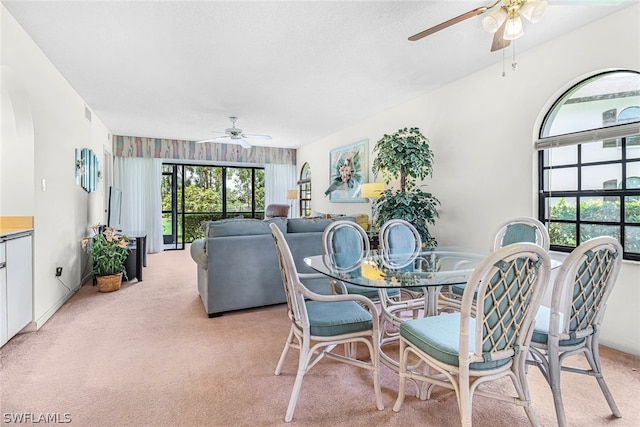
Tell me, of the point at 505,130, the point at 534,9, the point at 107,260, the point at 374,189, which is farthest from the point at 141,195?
the point at 534,9

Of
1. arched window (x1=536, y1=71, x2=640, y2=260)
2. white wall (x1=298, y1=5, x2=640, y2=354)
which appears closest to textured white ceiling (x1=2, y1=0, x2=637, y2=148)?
white wall (x1=298, y1=5, x2=640, y2=354)

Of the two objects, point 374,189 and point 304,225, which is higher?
point 374,189

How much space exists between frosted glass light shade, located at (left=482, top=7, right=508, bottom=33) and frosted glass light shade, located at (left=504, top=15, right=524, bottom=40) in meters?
0.06

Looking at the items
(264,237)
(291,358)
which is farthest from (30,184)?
(291,358)

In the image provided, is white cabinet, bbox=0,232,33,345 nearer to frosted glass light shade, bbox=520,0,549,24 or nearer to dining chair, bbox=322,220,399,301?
dining chair, bbox=322,220,399,301

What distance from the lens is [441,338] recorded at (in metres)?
1.49

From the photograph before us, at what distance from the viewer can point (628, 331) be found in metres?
2.43

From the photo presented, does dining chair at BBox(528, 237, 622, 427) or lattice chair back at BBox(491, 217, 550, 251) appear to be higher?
lattice chair back at BBox(491, 217, 550, 251)

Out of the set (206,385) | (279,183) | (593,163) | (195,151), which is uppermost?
(195,151)

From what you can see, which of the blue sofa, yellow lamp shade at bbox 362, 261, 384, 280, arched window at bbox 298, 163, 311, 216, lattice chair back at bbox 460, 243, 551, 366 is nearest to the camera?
lattice chair back at bbox 460, 243, 551, 366

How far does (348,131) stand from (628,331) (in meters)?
4.81

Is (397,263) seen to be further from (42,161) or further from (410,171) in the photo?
(42,161)

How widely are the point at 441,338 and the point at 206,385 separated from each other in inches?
56.2

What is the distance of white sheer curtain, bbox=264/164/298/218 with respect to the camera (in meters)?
8.30
